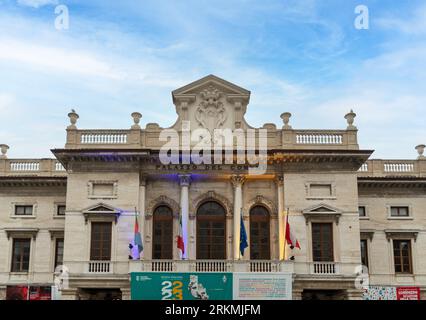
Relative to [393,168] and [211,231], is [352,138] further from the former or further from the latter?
[211,231]

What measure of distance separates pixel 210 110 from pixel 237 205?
5.82 meters

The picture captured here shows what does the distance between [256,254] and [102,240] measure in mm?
8561

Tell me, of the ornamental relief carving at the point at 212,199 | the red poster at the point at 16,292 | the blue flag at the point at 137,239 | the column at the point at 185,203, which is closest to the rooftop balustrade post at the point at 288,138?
the ornamental relief carving at the point at 212,199

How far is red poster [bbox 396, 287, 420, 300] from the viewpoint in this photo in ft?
112

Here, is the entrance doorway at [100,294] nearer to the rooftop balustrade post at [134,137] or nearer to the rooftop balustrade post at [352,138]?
the rooftop balustrade post at [134,137]

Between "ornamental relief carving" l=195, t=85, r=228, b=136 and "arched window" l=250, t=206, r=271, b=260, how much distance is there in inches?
215

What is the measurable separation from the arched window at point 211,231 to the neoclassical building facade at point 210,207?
0.06 metres

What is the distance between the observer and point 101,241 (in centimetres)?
3102

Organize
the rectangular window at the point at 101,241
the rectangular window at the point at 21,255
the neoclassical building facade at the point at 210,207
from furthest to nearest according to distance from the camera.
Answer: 1. the rectangular window at the point at 21,255
2. the rectangular window at the point at 101,241
3. the neoclassical building facade at the point at 210,207

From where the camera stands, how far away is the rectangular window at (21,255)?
115 ft

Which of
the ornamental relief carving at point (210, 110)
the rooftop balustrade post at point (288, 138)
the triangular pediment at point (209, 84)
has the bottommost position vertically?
the rooftop balustrade post at point (288, 138)

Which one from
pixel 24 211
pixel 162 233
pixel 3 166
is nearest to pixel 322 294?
pixel 162 233
